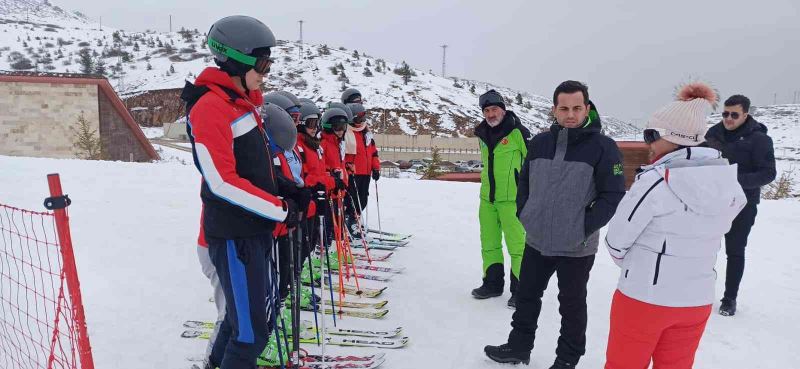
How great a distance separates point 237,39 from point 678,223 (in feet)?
7.17

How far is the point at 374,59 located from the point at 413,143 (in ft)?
74.3

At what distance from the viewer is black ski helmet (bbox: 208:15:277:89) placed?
230 centimetres

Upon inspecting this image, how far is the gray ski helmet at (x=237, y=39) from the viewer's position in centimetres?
230

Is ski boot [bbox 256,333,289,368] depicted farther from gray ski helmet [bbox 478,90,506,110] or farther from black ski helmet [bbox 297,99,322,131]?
gray ski helmet [bbox 478,90,506,110]

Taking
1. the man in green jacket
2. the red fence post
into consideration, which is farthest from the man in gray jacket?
the red fence post

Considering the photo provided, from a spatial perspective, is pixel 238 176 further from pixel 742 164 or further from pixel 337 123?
pixel 742 164

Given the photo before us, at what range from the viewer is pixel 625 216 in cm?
224

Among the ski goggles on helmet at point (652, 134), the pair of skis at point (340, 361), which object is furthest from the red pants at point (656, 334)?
the pair of skis at point (340, 361)

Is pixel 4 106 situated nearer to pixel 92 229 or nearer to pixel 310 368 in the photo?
pixel 92 229

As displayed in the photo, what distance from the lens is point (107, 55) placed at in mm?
50812

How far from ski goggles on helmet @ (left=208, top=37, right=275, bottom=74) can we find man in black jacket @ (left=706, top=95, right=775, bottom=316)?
3.95 m

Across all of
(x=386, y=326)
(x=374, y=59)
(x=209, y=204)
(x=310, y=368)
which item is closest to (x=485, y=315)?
(x=386, y=326)

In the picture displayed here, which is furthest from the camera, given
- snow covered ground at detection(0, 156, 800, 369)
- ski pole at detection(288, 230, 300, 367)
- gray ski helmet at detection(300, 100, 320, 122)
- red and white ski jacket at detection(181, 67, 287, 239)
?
gray ski helmet at detection(300, 100, 320, 122)

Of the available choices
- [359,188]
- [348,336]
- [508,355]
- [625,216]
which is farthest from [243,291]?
[359,188]
